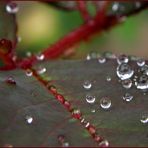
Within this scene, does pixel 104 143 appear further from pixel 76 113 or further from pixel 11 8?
pixel 11 8

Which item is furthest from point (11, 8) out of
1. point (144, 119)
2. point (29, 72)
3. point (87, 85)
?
point (144, 119)

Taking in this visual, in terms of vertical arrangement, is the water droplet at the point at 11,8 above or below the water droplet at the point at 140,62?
above

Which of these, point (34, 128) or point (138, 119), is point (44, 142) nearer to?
point (34, 128)

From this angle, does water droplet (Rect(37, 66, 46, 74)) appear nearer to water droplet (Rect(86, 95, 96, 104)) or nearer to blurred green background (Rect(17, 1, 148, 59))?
water droplet (Rect(86, 95, 96, 104))

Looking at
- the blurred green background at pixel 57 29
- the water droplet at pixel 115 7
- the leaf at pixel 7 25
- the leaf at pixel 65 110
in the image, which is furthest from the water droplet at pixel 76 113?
the blurred green background at pixel 57 29

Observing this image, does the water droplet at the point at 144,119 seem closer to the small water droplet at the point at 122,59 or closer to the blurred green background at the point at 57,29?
the small water droplet at the point at 122,59

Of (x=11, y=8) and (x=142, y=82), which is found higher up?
(x=11, y=8)

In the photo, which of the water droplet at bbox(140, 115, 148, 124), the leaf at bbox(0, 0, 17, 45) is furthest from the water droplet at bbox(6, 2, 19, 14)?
the water droplet at bbox(140, 115, 148, 124)
